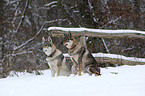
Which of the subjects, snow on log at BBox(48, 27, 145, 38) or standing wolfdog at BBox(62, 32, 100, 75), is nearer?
standing wolfdog at BBox(62, 32, 100, 75)

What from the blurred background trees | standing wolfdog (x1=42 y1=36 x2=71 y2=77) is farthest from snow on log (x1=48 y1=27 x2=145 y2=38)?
the blurred background trees

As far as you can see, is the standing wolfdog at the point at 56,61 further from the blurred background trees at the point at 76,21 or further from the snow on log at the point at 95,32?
the blurred background trees at the point at 76,21

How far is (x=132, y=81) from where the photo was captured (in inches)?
171

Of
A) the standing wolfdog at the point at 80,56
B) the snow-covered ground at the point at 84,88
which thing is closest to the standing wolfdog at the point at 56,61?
the standing wolfdog at the point at 80,56

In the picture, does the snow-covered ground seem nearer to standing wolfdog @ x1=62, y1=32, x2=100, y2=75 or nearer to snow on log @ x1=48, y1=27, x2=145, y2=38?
standing wolfdog @ x1=62, y1=32, x2=100, y2=75

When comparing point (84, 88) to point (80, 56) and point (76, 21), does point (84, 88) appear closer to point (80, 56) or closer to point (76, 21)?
point (80, 56)

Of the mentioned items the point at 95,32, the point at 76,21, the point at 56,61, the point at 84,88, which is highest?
the point at 95,32

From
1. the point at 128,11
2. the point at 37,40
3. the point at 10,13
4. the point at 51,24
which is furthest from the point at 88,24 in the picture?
the point at 37,40

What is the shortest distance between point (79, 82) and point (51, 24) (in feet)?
34.9

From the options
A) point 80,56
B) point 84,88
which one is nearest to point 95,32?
point 80,56

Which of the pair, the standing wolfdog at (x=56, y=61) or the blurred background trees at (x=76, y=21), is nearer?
the standing wolfdog at (x=56, y=61)

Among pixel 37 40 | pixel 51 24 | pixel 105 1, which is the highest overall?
pixel 105 1

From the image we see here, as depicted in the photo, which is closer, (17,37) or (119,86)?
(119,86)

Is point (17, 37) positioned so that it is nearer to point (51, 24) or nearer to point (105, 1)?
point (51, 24)
